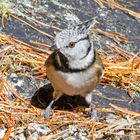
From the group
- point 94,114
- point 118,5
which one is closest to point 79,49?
point 94,114

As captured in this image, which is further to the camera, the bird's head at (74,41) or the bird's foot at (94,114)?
the bird's foot at (94,114)

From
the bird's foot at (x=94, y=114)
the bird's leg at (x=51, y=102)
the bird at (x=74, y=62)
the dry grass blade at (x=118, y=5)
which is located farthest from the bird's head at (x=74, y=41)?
the dry grass blade at (x=118, y=5)

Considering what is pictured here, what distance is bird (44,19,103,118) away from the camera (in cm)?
434

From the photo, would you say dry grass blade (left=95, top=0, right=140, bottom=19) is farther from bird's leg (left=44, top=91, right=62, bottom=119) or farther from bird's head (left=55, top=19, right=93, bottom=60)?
bird's head (left=55, top=19, right=93, bottom=60)

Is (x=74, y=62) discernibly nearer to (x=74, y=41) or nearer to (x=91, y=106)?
(x=74, y=41)

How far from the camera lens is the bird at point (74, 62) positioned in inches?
171

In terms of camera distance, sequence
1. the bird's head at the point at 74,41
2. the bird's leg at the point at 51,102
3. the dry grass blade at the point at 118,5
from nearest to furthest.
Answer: the bird's head at the point at 74,41 → the bird's leg at the point at 51,102 → the dry grass blade at the point at 118,5

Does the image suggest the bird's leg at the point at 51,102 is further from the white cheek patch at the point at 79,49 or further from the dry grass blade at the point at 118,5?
the dry grass blade at the point at 118,5

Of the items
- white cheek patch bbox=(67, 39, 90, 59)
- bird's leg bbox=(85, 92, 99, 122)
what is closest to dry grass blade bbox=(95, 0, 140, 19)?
bird's leg bbox=(85, 92, 99, 122)

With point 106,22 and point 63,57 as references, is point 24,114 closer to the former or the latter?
point 63,57

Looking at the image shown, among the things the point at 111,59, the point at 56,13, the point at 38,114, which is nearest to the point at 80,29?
the point at 38,114

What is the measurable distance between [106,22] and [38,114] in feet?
5.57

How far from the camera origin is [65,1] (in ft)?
20.2

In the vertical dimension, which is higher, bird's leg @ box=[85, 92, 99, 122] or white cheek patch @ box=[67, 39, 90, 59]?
white cheek patch @ box=[67, 39, 90, 59]
